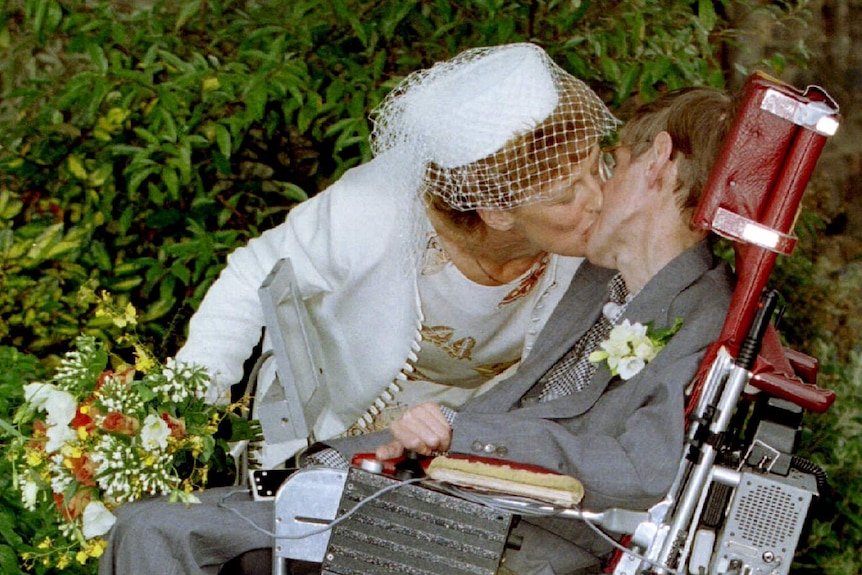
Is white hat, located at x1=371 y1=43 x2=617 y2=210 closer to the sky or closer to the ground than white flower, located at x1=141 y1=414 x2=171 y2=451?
closer to the sky

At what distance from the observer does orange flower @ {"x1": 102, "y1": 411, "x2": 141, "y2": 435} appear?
2494mm

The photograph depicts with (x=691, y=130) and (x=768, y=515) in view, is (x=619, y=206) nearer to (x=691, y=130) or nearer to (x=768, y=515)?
(x=691, y=130)

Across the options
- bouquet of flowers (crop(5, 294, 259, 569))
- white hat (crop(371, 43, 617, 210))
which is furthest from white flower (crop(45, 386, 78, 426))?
white hat (crop(371, 43, 617, 210))

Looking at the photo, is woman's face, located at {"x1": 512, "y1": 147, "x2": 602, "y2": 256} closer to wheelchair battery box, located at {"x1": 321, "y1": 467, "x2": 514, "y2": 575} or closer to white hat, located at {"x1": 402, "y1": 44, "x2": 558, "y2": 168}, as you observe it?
white hat, located at {"x1": 402, "y1": 44, "x2": 558, "y2": 168}

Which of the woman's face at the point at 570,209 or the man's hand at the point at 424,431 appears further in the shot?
the woman's face at the point at 570,209

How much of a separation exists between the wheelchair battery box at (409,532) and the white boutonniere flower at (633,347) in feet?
1.54

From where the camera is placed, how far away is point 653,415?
96.7 inches

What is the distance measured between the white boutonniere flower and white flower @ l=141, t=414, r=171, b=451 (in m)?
0.95

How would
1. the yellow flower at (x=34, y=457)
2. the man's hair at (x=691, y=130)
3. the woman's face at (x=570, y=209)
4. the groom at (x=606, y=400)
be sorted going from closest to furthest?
the groom at (x=606, y=400), the yellow flower at (x=34, y=457), the man's hair at (x=691, y=130), the woman's face at (x=570, y=209)

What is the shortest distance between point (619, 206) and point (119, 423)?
3.99ft

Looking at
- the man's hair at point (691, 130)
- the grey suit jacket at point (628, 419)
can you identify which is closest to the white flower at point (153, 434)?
the grey suit jacket at point (628, 419)

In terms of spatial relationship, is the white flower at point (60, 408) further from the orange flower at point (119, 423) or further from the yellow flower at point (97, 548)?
the yellow flower at point (97, 548)

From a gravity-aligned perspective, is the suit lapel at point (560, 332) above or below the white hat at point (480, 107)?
below

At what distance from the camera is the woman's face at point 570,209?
2.85 metres
